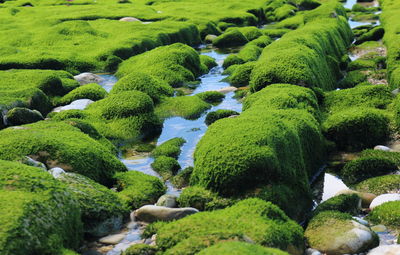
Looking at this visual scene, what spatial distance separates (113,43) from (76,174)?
2031 centimetres

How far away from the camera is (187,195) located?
10.9 meters

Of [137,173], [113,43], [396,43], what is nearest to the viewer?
[137,173]

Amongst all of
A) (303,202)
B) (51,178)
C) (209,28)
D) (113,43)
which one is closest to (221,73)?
(113,43)

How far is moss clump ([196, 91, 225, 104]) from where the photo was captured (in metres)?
20.9

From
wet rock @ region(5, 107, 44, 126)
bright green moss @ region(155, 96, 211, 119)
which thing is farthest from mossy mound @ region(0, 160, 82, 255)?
bright green moss @ region(155, 96, 211, 119)

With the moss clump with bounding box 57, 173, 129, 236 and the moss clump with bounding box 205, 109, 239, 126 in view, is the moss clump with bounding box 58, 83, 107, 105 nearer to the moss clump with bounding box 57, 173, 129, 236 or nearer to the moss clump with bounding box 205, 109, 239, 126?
the moss clump with bounding box 205, 109, 239, 126

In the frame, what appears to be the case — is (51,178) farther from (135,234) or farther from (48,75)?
(48,75)

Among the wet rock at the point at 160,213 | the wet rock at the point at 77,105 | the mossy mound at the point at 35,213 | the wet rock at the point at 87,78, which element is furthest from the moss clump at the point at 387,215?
the wet rock at the point at 87,78

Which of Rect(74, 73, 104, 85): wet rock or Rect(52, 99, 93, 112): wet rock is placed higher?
Rect(52, 99, 93, 112): wet rock

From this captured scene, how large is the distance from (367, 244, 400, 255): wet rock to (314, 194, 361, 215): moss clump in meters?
1.63

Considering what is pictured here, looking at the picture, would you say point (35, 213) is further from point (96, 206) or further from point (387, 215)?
point (387, 215)

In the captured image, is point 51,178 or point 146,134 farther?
point 146,134

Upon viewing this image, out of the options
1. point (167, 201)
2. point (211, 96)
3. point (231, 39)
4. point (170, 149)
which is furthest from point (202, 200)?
point (231, 39)

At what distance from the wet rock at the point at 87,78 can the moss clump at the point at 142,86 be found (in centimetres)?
374
